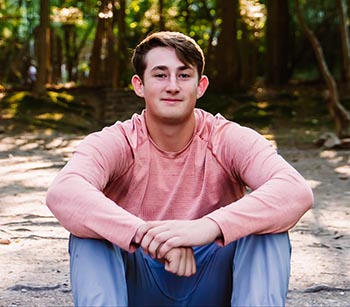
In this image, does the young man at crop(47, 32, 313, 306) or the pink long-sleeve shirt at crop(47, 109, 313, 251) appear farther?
the pink long-sleeve shirt at crop(47, 109, 313, 251)

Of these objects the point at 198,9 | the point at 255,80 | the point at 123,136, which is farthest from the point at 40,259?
the point at 198,9

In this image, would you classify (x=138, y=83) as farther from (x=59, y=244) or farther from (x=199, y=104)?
(x=199, y=104)

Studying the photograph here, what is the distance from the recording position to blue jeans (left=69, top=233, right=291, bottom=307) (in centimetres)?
240

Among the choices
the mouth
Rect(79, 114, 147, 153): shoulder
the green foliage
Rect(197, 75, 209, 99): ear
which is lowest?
the green foliage

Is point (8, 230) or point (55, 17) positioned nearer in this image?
point (8, 230)

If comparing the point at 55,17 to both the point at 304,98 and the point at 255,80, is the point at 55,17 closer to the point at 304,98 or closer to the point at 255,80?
the point at 255,80

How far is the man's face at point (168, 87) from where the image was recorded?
2.84 metres

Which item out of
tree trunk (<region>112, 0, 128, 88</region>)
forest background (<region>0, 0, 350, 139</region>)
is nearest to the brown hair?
forest background (<region>0, 0, 350, 139</region>)

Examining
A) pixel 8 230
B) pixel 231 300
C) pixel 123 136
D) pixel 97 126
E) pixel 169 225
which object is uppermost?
pixel 123 136

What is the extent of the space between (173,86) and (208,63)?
48.7 feet

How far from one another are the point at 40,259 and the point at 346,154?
6067 millimetres

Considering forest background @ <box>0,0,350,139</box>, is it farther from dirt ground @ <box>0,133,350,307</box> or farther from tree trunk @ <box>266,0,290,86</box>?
dirt ground @ <box>0,133,350,307</box>

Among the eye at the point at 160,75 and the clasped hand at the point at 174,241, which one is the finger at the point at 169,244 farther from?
the eye at the point at 160,75

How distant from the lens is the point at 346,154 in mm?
9367
